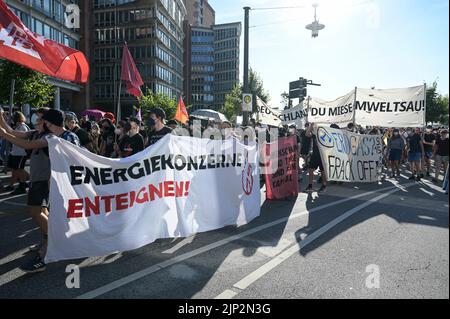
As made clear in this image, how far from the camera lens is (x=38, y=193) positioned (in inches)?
171

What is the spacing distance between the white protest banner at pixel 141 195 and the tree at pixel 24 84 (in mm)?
13270

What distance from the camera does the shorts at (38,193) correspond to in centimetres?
430

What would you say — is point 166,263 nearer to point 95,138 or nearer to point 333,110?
point 95,138

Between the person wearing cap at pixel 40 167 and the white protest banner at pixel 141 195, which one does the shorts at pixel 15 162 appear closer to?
the person wearing cap at pixel 40 167

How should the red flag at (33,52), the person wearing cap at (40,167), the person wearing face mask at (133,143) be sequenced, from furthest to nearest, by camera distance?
1. the person wearing face mask at (133,143)
2. the red flag at (33,52)
3. the person wearing cap at (40,167)

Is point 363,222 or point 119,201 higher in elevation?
point 119,201

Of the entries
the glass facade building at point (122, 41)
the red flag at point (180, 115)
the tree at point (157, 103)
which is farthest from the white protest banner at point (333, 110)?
the glass facade building at point (122, 41)

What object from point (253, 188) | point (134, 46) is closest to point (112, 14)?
point (134, 46)

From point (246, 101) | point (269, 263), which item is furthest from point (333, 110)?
point (269, 263)

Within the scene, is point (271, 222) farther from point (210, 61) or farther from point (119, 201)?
point (210, 61)

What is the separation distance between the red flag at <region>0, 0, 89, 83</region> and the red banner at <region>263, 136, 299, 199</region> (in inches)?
174

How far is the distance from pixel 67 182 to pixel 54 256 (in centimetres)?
83

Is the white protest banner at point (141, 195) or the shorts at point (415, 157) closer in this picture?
the white protest banner at point (141, 195)

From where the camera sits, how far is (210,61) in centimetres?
11669
